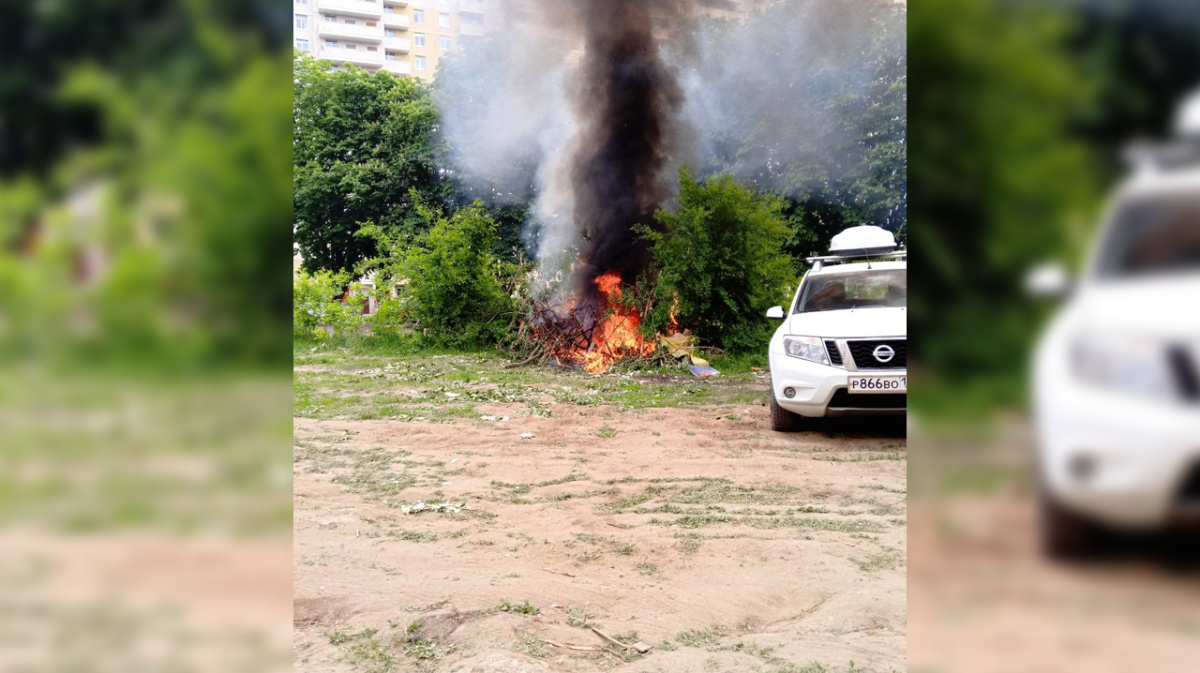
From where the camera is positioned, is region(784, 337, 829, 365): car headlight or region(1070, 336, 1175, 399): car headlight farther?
region(784, 337, 829, 365): car headlight

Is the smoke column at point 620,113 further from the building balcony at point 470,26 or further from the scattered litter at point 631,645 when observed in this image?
the scattered litter at point 631,645

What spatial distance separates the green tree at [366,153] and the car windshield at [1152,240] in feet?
48.8

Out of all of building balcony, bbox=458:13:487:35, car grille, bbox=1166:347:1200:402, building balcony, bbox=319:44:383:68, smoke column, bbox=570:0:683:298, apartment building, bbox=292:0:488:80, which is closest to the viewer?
car grille, bbox=1166:347:1200:402

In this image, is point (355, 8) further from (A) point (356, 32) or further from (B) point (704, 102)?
(B) point (704, 102)

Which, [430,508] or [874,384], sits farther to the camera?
[874,384]

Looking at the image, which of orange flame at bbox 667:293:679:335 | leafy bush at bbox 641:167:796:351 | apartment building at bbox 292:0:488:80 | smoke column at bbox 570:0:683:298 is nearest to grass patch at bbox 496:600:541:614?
leafy bush at bbox 641:167:796:351

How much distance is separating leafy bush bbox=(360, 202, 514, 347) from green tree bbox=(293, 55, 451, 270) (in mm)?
1031

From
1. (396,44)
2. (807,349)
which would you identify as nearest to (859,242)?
(807,349)

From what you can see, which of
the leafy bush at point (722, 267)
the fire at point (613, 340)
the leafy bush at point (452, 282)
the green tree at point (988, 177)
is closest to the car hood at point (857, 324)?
the green tree at point (988, 177)

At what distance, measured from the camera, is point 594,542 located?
184 inches

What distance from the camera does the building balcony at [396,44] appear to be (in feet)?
144

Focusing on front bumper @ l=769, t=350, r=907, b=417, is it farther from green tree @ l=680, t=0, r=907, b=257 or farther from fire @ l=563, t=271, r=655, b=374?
green tree @ l=680, t=0, r=907, b=257

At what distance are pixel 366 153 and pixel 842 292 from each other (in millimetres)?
12888

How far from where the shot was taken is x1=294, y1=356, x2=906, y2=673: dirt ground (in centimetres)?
319
